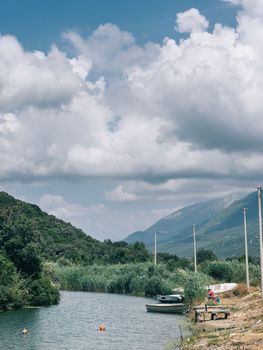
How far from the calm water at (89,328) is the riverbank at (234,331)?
247 cm

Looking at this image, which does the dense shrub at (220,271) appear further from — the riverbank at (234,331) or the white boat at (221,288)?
the riverbank at (234,331)

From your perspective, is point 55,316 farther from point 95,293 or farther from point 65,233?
point 65,233

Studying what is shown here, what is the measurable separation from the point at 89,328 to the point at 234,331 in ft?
60.6

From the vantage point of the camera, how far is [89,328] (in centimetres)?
5769

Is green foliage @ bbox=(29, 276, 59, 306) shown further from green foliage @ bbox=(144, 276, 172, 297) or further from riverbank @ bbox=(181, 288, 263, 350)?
riverbank @ bbox=(181, 288, 263, 350)

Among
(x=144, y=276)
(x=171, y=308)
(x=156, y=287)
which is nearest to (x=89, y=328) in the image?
(x=171, y=308)

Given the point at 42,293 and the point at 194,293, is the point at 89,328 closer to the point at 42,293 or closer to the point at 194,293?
the point at 194,293

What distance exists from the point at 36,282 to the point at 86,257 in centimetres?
6572

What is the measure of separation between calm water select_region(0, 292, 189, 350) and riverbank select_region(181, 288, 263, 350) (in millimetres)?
2466

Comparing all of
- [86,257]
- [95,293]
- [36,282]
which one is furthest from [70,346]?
[86,257]

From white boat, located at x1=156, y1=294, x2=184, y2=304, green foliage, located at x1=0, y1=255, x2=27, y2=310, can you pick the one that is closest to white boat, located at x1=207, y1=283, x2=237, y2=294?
white boat, located at x1=156, y1=294, x2=184, y2=304

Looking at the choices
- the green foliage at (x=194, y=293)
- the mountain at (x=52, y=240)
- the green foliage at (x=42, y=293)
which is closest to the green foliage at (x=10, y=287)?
the green foliage at (x=42, y=293)

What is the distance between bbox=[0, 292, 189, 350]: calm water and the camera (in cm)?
4762

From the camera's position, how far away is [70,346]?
46.8m
